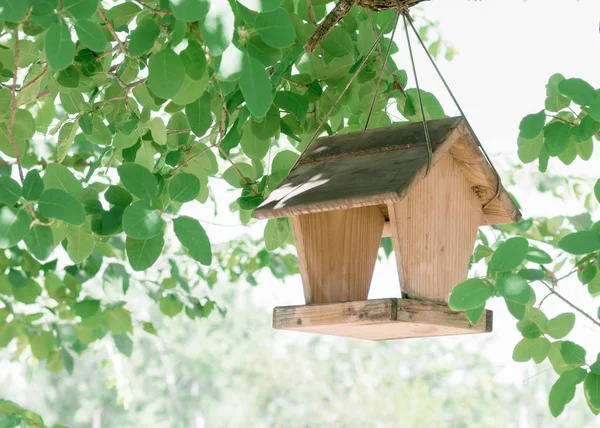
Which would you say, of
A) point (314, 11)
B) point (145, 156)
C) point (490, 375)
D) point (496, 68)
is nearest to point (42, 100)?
point (145, 156)

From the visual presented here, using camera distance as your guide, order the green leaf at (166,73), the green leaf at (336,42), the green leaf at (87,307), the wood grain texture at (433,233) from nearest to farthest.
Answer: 1. the green leaf at (166,73)
2. the wood grain texture at (433,233)
3. the green leaf at (336,42)
4. the green leaf at (87,307)

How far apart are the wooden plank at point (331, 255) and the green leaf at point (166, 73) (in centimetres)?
53

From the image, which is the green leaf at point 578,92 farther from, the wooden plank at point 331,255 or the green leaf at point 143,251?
the green leaf at point 143,251

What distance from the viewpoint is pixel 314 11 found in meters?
2.04

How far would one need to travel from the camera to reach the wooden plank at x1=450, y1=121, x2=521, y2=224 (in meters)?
1.71

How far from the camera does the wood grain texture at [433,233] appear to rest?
5.26 ft

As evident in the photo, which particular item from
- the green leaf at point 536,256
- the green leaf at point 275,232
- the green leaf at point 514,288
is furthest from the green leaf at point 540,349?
the green leaf at point 275,232

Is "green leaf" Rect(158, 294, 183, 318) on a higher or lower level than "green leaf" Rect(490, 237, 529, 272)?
higher

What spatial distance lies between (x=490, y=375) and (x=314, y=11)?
895 inches

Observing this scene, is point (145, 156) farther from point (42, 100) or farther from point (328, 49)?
point (42, 100)

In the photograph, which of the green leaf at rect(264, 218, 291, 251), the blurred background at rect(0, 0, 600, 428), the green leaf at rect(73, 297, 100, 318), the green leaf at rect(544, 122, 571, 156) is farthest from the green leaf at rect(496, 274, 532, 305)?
the blurred background at rect(0, 0, 600, 428)

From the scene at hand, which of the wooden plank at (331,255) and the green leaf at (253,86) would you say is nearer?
the green leaf at (253,86)

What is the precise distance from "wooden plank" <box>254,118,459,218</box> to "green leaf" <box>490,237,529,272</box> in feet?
0.66

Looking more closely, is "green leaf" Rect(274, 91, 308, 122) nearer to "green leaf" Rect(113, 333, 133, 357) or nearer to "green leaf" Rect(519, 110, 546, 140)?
"green leaf" Rect(519, 110, 546, 140)
